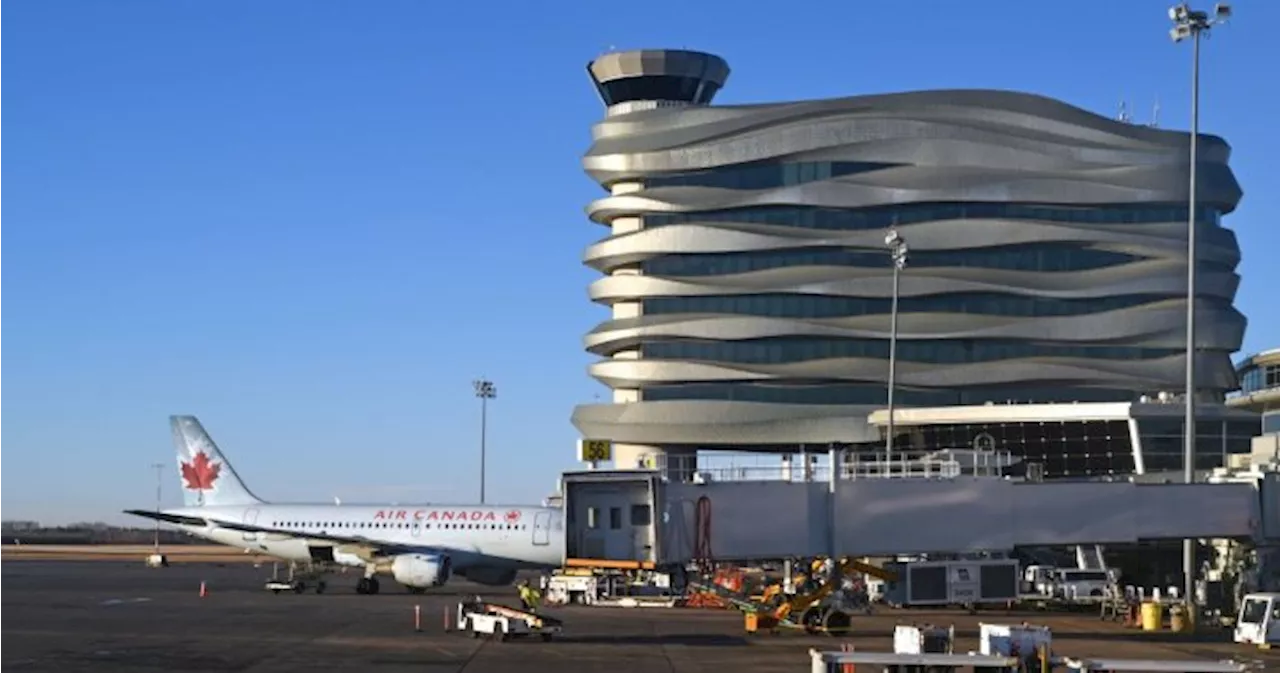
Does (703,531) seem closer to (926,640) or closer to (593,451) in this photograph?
(926,640)

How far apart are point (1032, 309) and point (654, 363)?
27700mm

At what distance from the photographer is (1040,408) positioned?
350ft

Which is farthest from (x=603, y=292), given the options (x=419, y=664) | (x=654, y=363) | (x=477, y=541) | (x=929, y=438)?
(x=419, y=664)

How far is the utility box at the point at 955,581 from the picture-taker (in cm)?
4662

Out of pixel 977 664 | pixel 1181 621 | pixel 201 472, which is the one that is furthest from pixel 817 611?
pixel 201 472

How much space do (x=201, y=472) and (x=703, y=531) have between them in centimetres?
4627

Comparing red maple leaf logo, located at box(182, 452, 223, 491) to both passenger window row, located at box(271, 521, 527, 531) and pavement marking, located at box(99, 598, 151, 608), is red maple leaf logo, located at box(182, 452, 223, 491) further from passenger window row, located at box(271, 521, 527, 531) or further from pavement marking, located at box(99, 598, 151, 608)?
pavement marking, located at box(99, 598, 151, 608)

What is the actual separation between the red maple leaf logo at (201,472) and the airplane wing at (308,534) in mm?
2260

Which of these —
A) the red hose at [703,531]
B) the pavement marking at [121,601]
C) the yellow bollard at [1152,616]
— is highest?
the red hose at [703,531]

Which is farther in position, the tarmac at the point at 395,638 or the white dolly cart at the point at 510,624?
the white dolly cart at the point at 510,624

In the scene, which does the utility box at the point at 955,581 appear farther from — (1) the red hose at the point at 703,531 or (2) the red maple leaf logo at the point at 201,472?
(2) the red maple leaf logo at the point at 201,472

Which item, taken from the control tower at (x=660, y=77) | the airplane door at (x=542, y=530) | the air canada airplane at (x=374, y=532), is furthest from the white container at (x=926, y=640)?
the control tower at (x=660, y=77)

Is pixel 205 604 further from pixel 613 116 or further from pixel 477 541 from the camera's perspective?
pixel 613 116

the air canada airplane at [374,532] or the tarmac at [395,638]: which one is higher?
the air canada airplane at [374,532]
